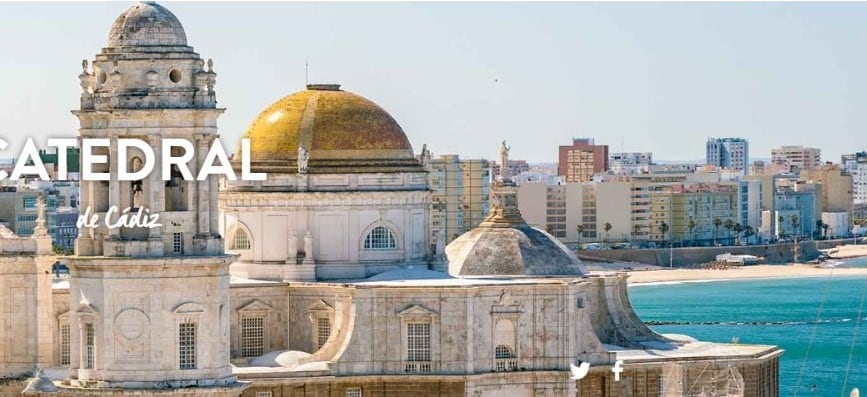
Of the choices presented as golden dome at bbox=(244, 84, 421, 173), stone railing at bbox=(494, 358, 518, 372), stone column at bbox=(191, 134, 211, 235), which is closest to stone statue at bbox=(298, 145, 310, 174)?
golden dome at bbox=(244, 84, 421, 173)

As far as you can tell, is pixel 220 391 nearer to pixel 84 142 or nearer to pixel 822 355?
pixel 84 142

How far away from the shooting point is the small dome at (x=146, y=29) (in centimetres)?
6475

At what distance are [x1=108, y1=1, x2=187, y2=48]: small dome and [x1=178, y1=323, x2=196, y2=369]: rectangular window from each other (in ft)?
22.0

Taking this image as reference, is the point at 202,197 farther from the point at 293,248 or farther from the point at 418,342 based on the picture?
the point at 293,248

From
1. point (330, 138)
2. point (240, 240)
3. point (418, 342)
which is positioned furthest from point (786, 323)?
point (418, 342)

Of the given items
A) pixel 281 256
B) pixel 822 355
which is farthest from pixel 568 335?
pixel 822 355

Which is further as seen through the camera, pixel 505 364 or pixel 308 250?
pixel 308 250

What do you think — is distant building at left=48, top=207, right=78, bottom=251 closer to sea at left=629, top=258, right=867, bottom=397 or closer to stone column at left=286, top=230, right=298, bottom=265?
sea at left=629, top=258, right=867, bottom=397

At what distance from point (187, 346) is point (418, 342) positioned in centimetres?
935

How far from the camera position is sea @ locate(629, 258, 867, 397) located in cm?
11456

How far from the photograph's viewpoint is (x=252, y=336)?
74.2 metres

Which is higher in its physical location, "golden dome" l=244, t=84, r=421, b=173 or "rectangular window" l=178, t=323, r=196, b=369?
"golden dome" l=244, t=84, r=421, b=173

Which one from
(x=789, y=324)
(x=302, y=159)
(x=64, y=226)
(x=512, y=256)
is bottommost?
(x=789, y=324)

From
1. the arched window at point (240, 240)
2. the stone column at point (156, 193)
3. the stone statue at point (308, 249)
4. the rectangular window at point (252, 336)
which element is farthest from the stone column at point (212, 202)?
the arched window at point (240, 240)
